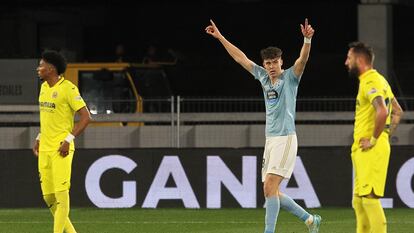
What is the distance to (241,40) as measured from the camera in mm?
43625

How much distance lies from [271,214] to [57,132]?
2.23 m

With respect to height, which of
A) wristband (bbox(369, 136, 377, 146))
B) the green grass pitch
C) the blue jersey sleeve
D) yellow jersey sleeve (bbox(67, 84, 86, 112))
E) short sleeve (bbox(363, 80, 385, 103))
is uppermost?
the blue jersey sleeve

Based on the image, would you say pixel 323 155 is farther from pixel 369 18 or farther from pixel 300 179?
pixel 369 18

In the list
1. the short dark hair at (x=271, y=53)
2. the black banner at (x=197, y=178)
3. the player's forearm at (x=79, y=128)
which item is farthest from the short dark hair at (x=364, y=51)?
the black banner at (x=197, y=178)

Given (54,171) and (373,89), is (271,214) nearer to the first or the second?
(54,171)

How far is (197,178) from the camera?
61.7 feet

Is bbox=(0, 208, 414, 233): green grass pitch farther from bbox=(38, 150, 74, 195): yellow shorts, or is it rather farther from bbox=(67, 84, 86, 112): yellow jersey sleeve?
bbox=(67, 84, 86, 112): yellow jersey sleeve

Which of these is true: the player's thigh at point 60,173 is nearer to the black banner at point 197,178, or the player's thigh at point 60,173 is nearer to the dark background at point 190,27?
the black banner at point 197,178

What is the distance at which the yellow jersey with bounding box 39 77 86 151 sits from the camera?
12.6 m

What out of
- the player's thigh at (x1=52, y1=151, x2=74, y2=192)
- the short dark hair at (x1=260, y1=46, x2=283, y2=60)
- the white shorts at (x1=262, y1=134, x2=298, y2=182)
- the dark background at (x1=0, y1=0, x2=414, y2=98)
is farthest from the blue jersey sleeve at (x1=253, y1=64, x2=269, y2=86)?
the dark background at (x1=0, y1=0, x2=414, y2=98)

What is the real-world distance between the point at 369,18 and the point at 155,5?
42.1 ft

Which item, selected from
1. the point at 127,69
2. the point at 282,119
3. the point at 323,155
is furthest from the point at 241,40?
the point at 282,119

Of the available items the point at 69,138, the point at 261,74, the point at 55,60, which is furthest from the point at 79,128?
the point at 261,74

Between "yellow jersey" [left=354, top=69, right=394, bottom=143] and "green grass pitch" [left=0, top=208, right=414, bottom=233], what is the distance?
4.31 m
